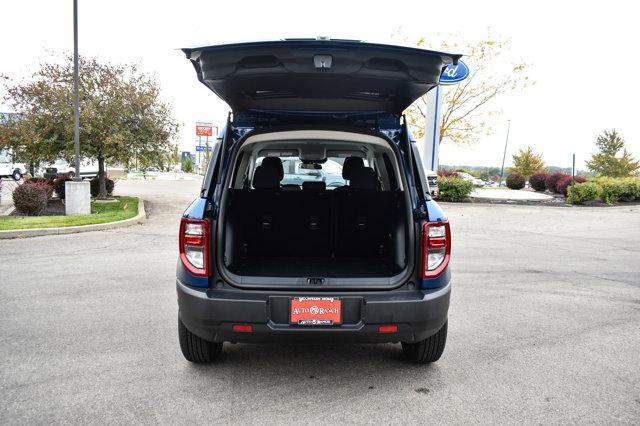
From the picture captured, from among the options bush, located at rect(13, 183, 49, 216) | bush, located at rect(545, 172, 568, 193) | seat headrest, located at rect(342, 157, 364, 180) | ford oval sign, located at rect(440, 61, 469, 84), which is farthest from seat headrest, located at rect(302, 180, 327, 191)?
bush, located at rect(545, 172, 568, 193)

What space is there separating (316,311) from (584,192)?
2061 centimetres

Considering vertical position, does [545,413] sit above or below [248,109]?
below

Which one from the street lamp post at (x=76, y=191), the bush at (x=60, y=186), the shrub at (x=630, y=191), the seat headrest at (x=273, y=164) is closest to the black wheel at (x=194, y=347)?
the seat headrest at (x=273, y=164)

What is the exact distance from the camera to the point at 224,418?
269cm

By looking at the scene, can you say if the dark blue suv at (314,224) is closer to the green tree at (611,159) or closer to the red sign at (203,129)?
the red sign at (203,129)

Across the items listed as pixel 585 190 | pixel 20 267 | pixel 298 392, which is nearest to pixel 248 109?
pixel 298 392

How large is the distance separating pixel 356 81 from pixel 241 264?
5.25 ft

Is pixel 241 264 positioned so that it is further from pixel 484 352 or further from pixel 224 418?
pixel 484 352

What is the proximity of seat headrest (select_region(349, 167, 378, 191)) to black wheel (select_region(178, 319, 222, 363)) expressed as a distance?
175 cm

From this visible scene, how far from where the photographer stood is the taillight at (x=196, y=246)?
300 centimetres

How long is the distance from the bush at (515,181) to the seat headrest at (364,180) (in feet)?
95.2

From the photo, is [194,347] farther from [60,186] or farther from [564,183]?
[564,183]

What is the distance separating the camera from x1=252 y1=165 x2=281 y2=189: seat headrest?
13.3 feet

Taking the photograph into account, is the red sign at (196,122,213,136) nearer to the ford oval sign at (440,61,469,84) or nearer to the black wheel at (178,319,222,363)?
the ford oval sign at (440,61,469,84)
